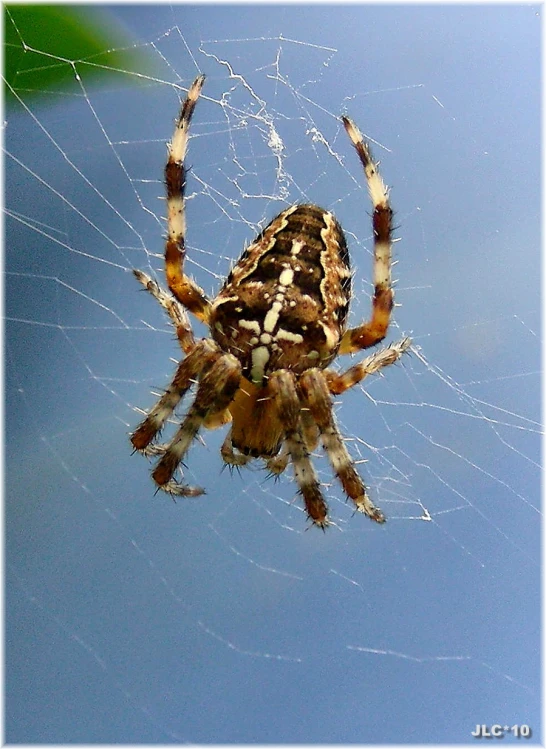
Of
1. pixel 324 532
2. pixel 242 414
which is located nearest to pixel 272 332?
pixel 242 414

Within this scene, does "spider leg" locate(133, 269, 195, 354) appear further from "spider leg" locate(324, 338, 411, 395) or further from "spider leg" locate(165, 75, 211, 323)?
"spider leg" locate(324, 338, 411, 395)

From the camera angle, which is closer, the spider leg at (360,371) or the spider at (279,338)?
the spider at (279,338)

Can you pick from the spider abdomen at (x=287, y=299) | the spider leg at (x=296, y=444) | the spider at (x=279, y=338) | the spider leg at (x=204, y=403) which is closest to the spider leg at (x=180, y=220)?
the spider at (x=279, y=338)

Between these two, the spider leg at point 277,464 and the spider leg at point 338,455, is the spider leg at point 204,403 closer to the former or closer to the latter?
the spider leg at point 338,455

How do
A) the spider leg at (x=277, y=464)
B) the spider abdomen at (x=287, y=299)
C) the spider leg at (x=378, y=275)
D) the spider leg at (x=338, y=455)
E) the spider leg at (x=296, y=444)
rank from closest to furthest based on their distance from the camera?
the spider abdomen at (x=287, y=299)
the spider leg at (x=296, y=444)
the spider leg at (x=338, y=455)
the spider leg at (x=378, y=275)
the spider leg at (x=277, y=464)

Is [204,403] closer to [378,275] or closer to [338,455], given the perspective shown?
[338,455]

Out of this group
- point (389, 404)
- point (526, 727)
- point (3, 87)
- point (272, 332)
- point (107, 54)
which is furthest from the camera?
point (389, 404)

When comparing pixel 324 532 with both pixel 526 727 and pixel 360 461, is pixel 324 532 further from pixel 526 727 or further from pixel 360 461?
pixel 526 727
